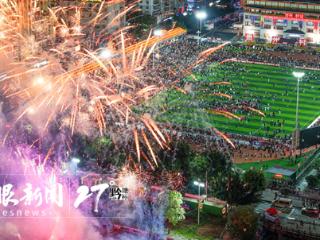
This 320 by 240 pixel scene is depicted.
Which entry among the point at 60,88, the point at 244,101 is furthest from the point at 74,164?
the point at 244,101

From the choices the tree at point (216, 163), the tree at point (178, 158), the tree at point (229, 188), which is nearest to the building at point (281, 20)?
the tree at point (178, 158)

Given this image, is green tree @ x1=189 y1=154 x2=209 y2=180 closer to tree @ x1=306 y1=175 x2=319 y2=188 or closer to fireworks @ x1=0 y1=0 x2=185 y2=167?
fireworks @ x1=0 y1=0 x2=185 y2=167

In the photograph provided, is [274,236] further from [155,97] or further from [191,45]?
[191,45]

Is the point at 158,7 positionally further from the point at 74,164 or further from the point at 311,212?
the point at 311,212

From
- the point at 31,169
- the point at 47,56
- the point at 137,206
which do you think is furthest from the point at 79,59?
the point at 137,206

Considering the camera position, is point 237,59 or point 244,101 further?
point 237,59

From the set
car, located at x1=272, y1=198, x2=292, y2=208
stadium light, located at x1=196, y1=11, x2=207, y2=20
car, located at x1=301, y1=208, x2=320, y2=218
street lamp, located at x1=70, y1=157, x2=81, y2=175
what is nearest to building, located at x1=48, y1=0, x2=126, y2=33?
stadium light, located at x1=196, y1=11, x2=207, y2=20

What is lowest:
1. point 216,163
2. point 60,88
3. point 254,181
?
point 254,181
